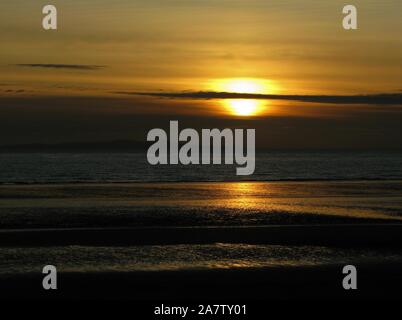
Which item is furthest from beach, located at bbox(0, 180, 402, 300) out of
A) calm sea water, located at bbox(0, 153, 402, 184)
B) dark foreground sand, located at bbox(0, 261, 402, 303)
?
calm sea water, located at bbox(0, 153, 402, 184)

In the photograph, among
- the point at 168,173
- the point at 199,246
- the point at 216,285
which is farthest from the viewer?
the point at 168,173

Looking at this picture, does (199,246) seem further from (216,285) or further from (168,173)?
(168,173)

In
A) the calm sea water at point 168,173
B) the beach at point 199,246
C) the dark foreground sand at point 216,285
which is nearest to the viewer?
the dark foreground sand at point 216,285

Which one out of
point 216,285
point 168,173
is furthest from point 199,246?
point 168,173

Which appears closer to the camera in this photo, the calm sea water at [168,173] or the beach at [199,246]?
the beach at [199,246]

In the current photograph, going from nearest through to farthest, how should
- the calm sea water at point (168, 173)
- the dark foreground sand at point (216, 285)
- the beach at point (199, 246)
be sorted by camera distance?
the dark foreground sand at point (216, 285)
the beach at point (199, 246)
the calm sea water at point (168, 173)

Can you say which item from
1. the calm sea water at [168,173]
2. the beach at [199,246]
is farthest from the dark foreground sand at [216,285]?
the calm sea water at [168,173]

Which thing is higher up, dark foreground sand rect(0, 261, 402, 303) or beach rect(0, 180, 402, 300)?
beach rect(0, 180, 402, 300)

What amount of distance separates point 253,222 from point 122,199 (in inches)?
519

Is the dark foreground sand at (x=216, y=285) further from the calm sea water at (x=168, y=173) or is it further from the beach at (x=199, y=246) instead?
the calm sea water at (x=168, y=173)

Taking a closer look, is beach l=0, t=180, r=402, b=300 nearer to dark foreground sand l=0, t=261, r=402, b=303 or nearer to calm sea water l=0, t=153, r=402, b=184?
dark foreground sand l=0, t=261, r=402, b=303

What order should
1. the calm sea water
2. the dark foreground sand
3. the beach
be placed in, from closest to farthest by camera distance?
the dark foreground sand
the beach
the calm sea water

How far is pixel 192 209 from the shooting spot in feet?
117
